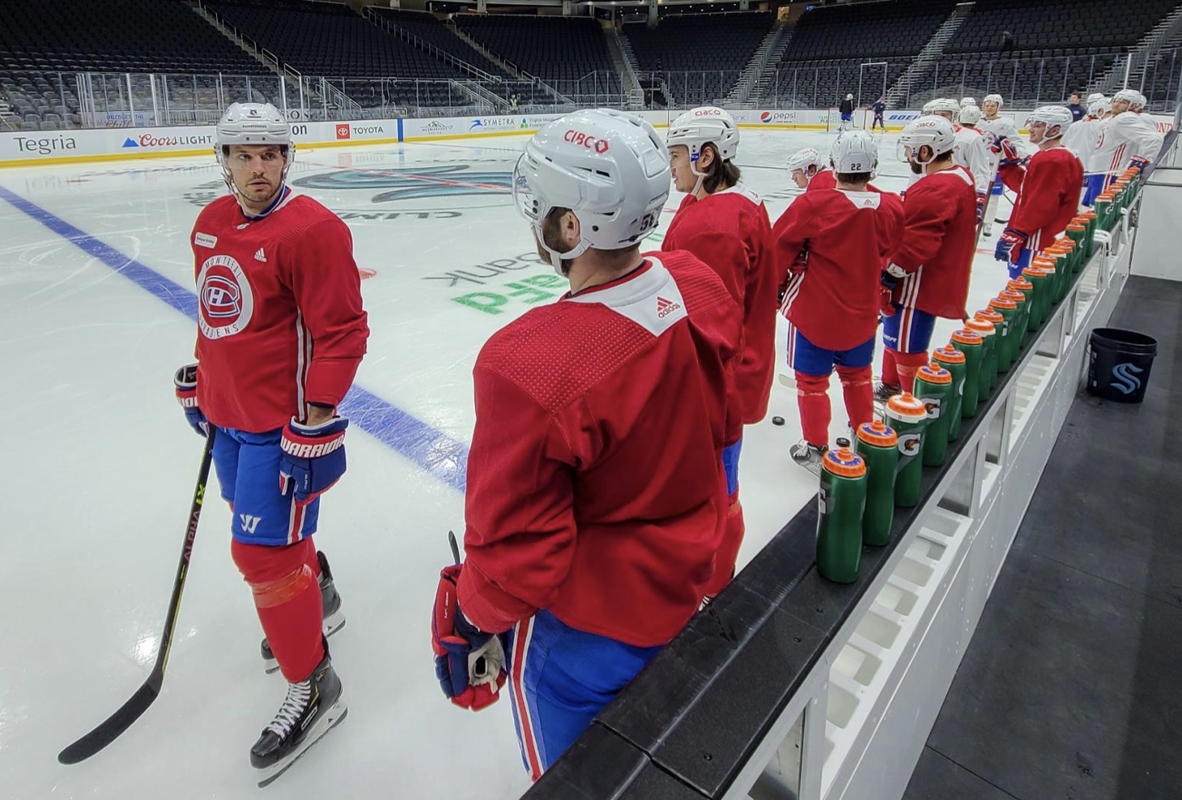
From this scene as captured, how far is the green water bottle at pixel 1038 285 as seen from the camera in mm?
2727

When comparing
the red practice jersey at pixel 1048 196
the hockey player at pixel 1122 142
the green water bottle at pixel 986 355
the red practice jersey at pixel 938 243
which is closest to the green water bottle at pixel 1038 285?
the red practice jersey at pixel 938 243

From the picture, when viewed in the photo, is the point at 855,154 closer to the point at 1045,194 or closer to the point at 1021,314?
the point at 1021,314

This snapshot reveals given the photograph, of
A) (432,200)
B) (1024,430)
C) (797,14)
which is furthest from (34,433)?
(797,14)

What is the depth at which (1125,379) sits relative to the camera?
13.6 ft

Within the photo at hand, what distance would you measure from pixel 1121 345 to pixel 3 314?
7.31 meters

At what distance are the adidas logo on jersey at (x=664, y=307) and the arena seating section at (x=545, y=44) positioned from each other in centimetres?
3018

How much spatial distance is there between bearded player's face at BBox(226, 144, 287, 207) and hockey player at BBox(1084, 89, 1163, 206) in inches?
321

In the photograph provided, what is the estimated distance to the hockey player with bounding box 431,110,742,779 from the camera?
36.0 inches

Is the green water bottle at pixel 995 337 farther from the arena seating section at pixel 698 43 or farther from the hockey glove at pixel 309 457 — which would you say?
the arena seating section at pixel 698 43

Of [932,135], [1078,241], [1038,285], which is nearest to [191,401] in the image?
[1038,285]

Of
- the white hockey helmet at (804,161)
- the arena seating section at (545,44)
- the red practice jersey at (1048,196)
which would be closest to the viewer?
the white hockey helmet at (804,161)

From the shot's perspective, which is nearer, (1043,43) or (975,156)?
(975,156)

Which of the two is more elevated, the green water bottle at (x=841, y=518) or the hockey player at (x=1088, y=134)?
the hockey player at (x=1088, y=134)

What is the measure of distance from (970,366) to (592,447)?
1.48 meters
